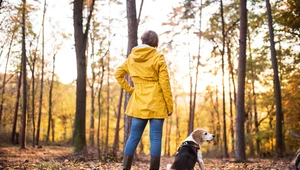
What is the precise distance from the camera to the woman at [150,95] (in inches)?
173

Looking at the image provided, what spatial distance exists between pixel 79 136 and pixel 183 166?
7098 mm

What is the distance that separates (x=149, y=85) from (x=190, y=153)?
4.36ft

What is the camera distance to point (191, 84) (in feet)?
83.0

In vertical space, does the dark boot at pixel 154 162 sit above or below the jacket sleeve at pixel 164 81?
below

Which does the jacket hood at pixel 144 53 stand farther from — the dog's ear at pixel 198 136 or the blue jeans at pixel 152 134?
the dog's ear at pixel 198 136

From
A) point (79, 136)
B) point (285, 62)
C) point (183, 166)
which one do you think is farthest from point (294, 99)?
point (183, 166)

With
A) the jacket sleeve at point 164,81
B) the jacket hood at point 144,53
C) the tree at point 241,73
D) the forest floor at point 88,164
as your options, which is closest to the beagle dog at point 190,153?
the jacket sleeve at point 164,81

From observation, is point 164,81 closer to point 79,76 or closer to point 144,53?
point 144,53

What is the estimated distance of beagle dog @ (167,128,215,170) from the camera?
4551 millimetres

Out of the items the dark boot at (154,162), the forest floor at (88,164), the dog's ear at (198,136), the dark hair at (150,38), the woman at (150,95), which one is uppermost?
the dark hair at (150,38)

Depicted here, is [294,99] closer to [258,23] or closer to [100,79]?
[258,23]

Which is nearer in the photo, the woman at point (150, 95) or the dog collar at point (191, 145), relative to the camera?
the woman at point (150, 95)

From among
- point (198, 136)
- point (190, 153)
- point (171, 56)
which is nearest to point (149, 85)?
point (190, 153)

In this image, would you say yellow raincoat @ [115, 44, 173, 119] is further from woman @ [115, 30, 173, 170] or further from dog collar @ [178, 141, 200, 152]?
dog collar @ [178, 141, 200, 152]
